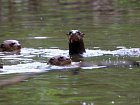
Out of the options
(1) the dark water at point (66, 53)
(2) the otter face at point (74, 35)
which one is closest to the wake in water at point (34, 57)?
(1) the dark water at point (66, 53)

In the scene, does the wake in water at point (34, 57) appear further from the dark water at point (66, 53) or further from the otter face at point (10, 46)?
the otter face at point (10, 46)

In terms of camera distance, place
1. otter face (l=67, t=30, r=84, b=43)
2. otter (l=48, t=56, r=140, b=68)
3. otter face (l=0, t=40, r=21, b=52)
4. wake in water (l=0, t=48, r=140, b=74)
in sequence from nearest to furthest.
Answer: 1. wake in water (l=0, t=48, r=140, b=74)
2. otter (l=48, t=56, r=140, b=68)
3. otter face (l=67, t=30, r=84, b=43)
4. otter face (l=0, t=40, r=21, b=52)

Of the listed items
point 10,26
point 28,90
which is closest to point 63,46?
point 10,26

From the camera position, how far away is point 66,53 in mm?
16547

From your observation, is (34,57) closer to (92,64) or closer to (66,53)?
(66,53)

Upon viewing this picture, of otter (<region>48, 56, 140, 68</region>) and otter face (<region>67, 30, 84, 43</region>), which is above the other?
otter face (<region>67, 30, 84, 43</region>)

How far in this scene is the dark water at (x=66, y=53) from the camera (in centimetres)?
1036

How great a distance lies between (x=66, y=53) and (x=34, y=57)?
3.77 feet

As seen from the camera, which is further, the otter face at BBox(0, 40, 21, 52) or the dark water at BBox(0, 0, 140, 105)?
the otter face at BBox(0, 40, 21, 52)

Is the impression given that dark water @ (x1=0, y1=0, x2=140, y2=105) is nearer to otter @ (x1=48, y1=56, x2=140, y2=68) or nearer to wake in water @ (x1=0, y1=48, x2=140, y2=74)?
wake in water @ (x1=0, y1=48, x2=140, y2=74)

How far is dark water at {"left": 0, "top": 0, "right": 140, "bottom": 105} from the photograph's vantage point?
10359 mm

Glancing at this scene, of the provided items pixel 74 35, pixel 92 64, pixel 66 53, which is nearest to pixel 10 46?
pixel 66 53

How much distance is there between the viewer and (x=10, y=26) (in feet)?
75.1

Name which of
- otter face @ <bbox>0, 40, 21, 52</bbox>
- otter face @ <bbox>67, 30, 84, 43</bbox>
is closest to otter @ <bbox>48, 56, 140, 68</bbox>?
otter face @ <bbox>67, 30, 84, 43</bbox>
